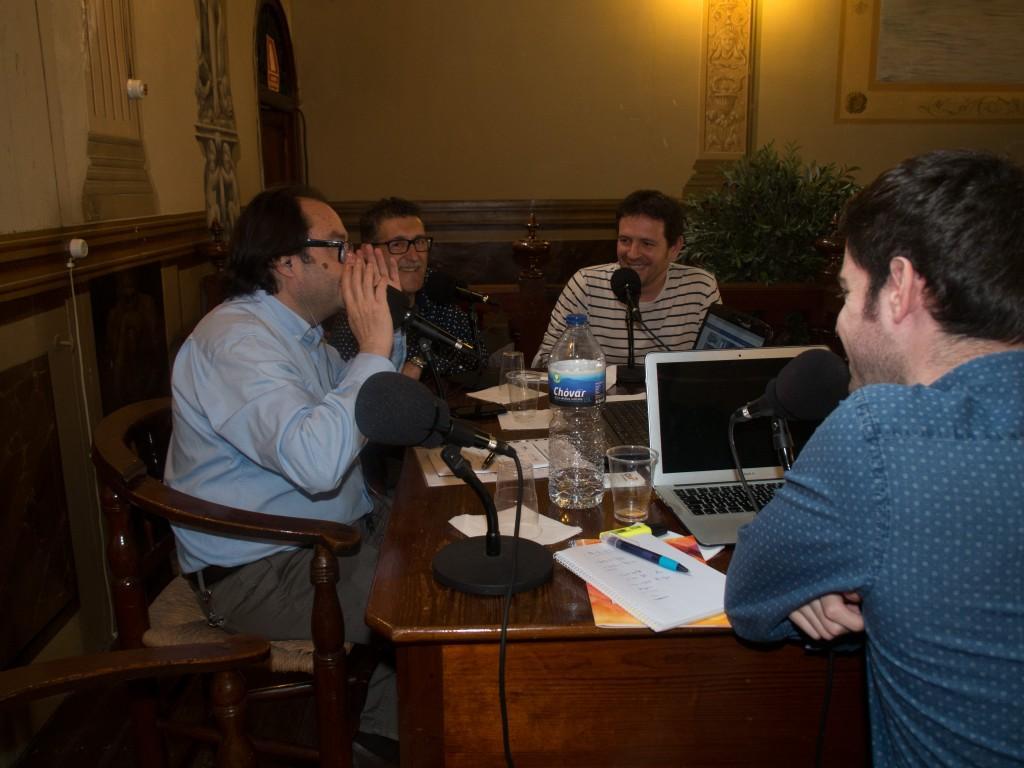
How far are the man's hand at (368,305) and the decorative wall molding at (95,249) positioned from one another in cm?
78

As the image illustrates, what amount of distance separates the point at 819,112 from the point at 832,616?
567 centimetres

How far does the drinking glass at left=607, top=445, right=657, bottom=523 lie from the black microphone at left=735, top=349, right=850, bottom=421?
29 cm

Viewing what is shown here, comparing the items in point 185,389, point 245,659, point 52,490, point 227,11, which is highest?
point 227,11

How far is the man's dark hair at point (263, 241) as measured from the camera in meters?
1.96

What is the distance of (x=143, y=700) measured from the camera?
1.73 metres

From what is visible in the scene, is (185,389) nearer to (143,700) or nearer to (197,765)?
(143,700)

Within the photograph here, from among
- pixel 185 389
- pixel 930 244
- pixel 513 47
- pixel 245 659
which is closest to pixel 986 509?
pixel 930 244

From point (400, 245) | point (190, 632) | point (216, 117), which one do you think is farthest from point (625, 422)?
point (216, 117)

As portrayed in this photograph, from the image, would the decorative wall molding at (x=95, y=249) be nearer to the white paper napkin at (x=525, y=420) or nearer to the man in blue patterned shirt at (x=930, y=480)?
the white paper napkin at (x=525, y=420)

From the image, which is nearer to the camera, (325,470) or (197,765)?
(325,470)

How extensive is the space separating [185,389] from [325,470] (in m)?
0.38

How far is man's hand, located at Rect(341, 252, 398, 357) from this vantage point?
1.80 metres

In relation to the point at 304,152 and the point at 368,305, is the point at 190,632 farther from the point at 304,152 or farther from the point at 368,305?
the point at 304,152

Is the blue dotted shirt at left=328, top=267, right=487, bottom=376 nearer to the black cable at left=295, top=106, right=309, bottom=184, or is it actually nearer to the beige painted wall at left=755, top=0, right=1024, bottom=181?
the black cable at left=295, top=106, right=309, bottom=184
